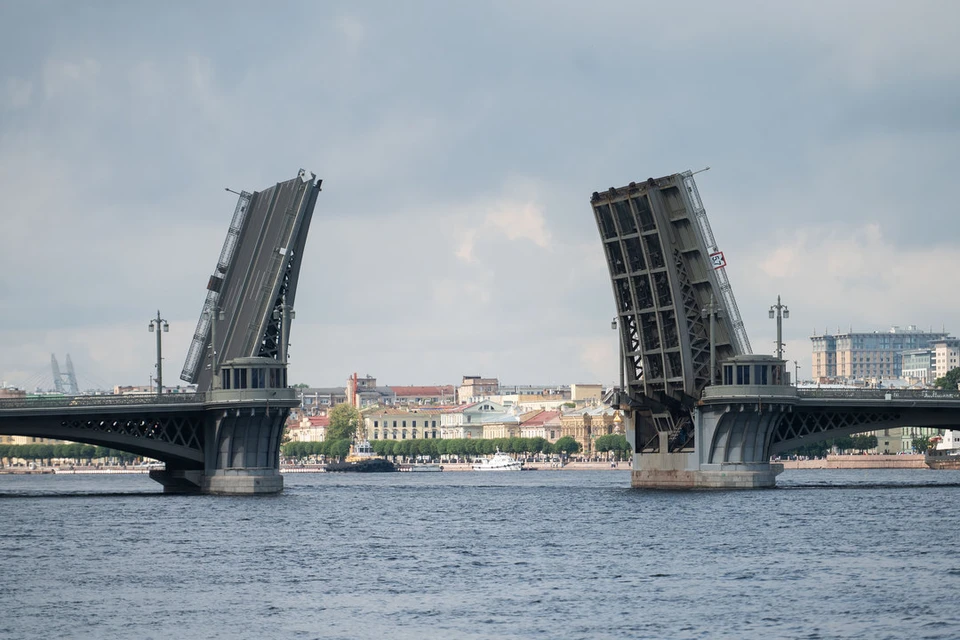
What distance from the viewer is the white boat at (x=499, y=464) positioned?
15712 cm

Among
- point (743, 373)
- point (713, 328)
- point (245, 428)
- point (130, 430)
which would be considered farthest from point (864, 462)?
point (245, 428)

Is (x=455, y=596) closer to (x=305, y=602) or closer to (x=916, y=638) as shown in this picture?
(x=305, y=602)

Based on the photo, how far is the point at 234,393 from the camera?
200 feet

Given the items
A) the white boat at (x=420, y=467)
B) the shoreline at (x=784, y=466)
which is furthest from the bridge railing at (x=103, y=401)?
the white boat at (x=420, y=467)

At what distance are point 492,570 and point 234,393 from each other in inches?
1001

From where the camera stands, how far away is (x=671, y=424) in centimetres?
6475

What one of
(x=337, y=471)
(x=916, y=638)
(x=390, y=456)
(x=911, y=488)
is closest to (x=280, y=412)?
(x=911, y=488)

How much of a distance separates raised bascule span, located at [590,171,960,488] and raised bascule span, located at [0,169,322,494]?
1088 cm

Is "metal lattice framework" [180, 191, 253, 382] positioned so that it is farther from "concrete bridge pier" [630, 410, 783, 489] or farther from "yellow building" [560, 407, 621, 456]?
"yellow building" [560, 407, 621, 456]

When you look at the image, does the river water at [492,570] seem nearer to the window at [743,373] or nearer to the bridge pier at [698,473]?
the bridge pier at [698,473]

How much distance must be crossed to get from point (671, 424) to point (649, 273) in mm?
8305

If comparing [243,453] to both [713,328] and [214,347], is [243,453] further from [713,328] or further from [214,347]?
[713,328]

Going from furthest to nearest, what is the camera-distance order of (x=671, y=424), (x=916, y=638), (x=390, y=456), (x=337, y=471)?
(x=390, y=456) → (x=337, y=471) → (x=671, y=424) → (x=916, y=638)

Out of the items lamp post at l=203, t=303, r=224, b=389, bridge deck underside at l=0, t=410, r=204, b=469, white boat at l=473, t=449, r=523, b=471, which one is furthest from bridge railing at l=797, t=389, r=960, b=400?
white boat at l=473, t=449, r=523, b=471
